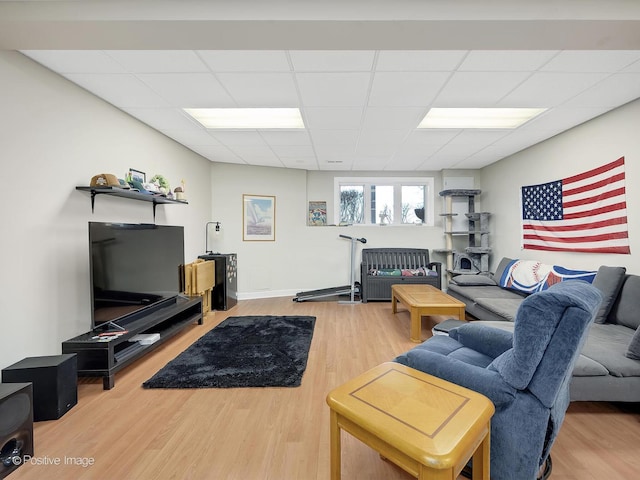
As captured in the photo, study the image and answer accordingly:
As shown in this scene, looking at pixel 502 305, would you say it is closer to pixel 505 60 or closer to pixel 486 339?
pixel 486 339

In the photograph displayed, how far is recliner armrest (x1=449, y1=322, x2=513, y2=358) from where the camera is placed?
171 cm

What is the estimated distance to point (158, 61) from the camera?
6.83 feet

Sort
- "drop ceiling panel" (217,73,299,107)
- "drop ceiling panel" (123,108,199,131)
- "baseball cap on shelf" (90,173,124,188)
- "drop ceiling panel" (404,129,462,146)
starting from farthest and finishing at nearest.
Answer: "drop ceiling panel" (404,129,462,146), "drop ceiling panel" (123,108,199,131), "baseball cap on shelf" (90,173,124,188), "drop ceiling panel" (217,73,299,107)

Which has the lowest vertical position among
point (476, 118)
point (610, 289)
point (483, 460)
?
point (483, 460)

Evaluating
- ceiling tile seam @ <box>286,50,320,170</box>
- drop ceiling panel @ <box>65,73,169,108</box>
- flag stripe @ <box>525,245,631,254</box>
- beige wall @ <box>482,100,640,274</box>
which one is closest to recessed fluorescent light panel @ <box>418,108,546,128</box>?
beige wall @ <box>482,100,640,274</box>

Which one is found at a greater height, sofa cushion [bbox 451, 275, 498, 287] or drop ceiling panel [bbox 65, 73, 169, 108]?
drop ceiling panel [bbox 65, 73, 169, 108]

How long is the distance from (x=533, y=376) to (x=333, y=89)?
2.44m

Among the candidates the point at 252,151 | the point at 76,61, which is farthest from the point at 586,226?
the point at 76,61

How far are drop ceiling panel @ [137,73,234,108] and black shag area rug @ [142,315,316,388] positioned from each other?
252 centimetres

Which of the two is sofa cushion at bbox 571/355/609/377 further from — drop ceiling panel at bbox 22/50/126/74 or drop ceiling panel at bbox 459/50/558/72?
drop ceiling panel at bbox 22/50/126/74

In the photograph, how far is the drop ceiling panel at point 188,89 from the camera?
7.56ft

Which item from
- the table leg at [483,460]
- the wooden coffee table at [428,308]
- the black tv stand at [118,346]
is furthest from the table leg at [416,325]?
the black tv stand at [118,346]
